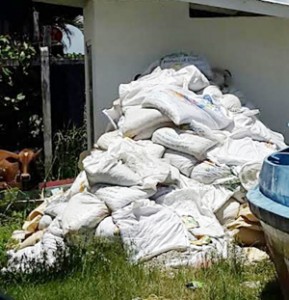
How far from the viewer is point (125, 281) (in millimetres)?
5398

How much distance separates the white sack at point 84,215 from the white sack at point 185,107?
3.98 ft

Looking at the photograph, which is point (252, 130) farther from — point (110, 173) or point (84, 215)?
point (84, 215)

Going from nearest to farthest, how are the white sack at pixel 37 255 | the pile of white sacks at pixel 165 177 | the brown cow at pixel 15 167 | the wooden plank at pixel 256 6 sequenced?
the white sack at pixel 37 255 → the pile of white sacks at pixel 165 177 → the wooden plank at pixel 256 6 → the brown cow at pixel 15 167

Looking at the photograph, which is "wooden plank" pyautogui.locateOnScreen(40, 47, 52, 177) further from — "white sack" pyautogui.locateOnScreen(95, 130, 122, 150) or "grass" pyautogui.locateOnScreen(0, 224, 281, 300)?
"grass" pyautogui.locateOnScreen(0, 224, 281, 300)

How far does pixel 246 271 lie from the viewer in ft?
18.7

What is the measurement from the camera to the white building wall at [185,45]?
8.61m

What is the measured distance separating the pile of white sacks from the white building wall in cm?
68

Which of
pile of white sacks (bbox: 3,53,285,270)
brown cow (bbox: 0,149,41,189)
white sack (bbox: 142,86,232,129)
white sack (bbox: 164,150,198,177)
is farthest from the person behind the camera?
brown cow (bbox: 0,149,41,189)

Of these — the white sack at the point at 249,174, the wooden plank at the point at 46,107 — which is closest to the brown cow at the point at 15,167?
the wooden plank at the point at 46,107

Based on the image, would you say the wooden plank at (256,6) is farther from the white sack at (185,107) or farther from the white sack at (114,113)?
the white sack at (114,113)

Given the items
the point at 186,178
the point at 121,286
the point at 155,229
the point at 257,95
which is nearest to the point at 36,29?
the point at 257,95

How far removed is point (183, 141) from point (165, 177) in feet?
1.83

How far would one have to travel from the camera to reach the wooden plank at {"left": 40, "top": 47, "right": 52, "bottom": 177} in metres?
10.1

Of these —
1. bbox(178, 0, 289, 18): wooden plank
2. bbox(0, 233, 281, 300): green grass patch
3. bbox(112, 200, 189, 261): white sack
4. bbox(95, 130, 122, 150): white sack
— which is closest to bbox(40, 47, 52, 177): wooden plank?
bbox(95, 130, 122, 150): white sack
